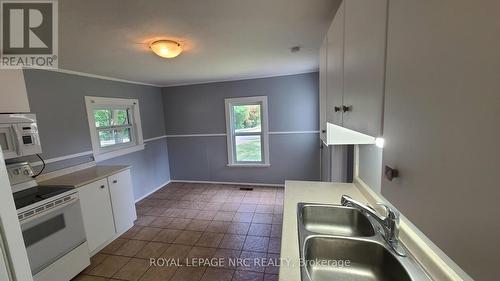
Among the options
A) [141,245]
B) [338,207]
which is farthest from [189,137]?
[338,207]

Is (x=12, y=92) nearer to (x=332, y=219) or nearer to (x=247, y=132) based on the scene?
(x=332, y=219)

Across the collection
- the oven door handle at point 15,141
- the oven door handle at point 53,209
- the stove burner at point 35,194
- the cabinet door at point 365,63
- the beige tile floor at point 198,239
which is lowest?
the beige tile floor at point 198,239

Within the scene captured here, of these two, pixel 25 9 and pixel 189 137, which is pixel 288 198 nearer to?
pixel 25 9

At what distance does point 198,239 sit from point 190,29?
2.37 m

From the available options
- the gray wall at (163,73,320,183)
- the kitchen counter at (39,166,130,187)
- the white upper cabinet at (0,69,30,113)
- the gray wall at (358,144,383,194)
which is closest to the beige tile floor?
the gray wall at (163,73,320,183)

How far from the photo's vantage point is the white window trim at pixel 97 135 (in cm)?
299

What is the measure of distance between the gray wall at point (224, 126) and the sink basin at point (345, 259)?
2.92 metres

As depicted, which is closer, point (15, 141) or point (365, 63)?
point (365, 63)

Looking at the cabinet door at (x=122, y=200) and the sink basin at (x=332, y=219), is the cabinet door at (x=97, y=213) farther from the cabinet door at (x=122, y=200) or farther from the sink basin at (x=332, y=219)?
the sink basin at (x=332, y=219)

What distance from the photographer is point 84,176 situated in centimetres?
249

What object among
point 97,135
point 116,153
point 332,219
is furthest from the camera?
point 116,153

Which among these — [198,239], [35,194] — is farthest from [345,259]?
[35,194]

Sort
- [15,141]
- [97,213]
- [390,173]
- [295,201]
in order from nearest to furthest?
[390,173]
[295,201]
[15,141]
[97,213]
